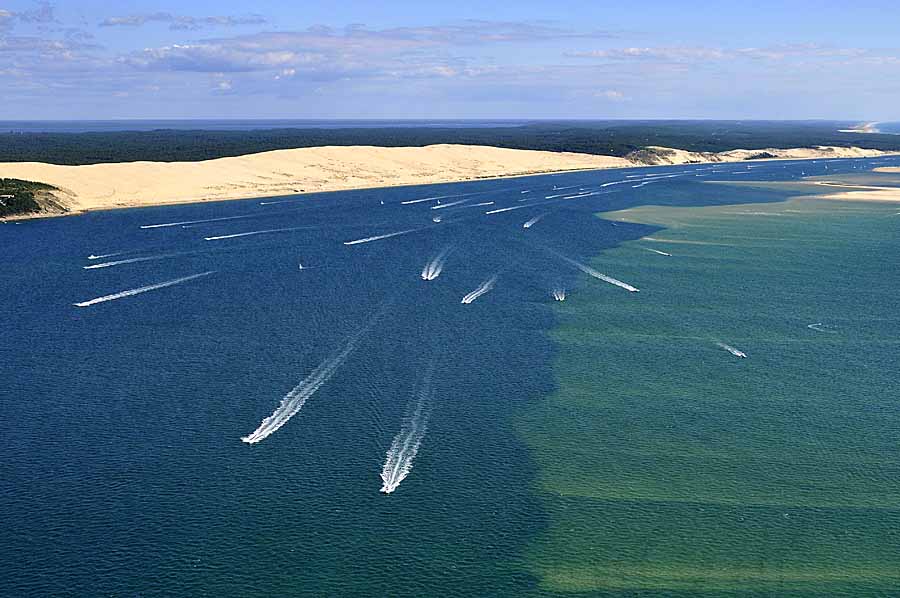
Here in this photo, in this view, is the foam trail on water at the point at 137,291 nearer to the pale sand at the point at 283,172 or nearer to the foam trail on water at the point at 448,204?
the pale sand at the point at 283,172

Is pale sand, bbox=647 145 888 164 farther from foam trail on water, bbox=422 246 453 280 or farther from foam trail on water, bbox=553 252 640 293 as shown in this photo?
foam trail on water, bbox=422 246 453 280

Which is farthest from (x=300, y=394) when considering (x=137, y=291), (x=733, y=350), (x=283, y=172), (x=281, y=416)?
(x=283, y=172)

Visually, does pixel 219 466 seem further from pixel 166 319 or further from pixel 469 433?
pixel 166 319

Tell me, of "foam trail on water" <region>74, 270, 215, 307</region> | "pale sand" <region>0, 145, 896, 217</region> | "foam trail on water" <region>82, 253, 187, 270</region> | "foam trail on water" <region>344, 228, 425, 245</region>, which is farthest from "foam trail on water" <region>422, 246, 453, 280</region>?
"pale sand" <region>0, 145, 896, 217</region>

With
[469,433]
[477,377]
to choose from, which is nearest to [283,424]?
[469,433]

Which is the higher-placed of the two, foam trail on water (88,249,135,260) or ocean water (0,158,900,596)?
foam trail on water (88,249,135,260)

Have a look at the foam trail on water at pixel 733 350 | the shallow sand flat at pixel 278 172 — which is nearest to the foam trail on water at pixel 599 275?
the foam trail on water at pixel 733 350
